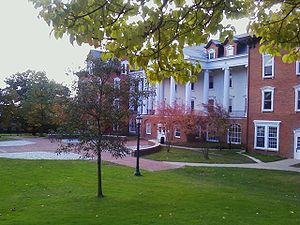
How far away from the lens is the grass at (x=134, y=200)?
31.6 feet

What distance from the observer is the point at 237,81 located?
42844mm

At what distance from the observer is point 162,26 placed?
5414mm

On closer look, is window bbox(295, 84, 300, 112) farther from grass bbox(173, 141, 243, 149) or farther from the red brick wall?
grass bbox(173, 141, 243, 149)

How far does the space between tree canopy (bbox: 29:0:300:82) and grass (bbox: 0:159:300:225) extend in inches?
181

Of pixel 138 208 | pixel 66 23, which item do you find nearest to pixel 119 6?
pixel 66 23

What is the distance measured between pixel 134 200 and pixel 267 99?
24322 millimetres

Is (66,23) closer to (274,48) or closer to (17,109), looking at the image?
(274,48)

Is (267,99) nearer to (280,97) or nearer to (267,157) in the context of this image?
(280,97)

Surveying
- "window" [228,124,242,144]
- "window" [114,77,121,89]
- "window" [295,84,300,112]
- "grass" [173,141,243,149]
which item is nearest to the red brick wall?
"window" [295,84,300,112]

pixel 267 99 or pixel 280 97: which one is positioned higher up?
pixel 280 97

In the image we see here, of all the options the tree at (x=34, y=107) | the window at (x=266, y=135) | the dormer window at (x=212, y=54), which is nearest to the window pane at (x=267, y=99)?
the window at (x=266, y=135)

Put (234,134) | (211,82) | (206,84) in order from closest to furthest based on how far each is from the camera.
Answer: (234,134), (206,84), (211,82)

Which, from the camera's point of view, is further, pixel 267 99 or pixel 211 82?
pixel 211 82

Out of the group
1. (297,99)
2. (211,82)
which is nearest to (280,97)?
(297,99)
